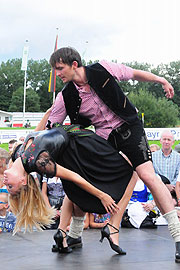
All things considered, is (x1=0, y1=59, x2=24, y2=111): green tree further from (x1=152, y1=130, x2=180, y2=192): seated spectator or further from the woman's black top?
the woman's black top

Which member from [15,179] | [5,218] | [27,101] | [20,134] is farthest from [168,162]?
[27,101]

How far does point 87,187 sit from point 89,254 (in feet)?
2.18

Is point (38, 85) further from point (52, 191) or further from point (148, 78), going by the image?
point (148, 78)

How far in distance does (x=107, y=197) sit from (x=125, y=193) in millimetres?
292

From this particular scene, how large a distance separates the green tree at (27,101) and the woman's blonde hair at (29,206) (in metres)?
64.9

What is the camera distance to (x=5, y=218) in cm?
445

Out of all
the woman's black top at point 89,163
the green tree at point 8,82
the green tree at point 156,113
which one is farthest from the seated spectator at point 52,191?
the green tree at point 8,82

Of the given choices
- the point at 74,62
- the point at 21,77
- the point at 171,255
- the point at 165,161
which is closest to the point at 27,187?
the point at 74,62

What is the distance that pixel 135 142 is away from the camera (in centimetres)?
317

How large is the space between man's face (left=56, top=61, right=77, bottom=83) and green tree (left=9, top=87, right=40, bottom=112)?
212 feet

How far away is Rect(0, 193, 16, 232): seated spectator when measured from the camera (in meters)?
4.42

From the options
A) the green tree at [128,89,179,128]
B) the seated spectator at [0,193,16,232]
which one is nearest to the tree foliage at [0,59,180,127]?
the green tree at [128,89,179,128]

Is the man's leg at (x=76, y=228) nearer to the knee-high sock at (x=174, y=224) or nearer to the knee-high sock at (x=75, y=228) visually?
the knee-high sock at (x=75, y=228)

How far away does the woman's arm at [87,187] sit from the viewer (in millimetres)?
2844
